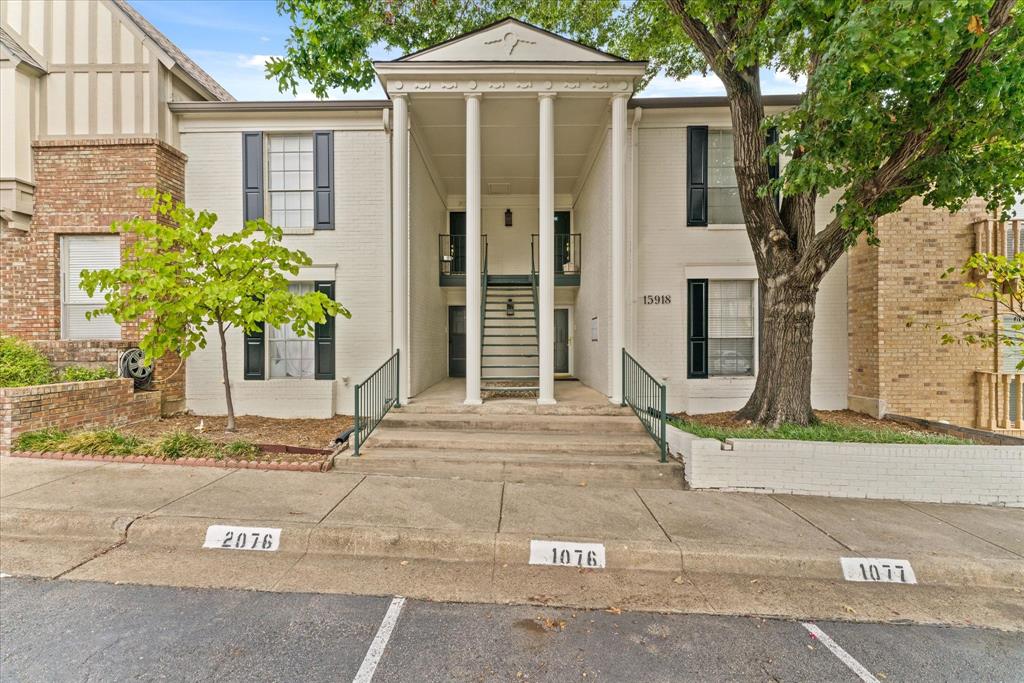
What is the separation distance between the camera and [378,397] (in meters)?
7.20

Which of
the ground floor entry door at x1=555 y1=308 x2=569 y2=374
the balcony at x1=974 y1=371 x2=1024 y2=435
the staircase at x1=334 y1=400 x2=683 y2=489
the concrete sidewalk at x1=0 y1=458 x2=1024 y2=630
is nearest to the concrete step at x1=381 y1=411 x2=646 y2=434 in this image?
the staircase at x1=334 y1=400 x2=683 y2=489

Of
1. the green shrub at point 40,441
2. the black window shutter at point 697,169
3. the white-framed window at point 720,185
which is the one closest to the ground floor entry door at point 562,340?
the black window shutter at point 697,169

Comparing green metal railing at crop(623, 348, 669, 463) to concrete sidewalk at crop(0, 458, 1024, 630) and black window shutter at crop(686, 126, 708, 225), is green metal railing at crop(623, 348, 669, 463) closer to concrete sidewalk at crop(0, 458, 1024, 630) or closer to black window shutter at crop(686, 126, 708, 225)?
concrete sidewalk at crop(0, 458, 1024, 630)

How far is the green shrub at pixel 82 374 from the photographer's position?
736 centimetres

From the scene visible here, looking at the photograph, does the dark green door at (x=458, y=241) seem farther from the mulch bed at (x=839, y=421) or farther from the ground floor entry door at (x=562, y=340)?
the mulch bed at (x=839, y=421)

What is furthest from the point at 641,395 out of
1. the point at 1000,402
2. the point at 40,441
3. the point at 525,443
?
the point at 40,441

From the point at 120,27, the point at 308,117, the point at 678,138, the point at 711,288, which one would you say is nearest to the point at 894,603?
the point at 711,288

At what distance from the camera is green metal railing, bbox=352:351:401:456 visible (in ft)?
22.0

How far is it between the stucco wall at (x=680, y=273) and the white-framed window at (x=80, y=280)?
10001 millimetres

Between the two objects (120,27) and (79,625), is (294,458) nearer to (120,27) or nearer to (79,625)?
(79,625)

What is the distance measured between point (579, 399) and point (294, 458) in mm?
4577

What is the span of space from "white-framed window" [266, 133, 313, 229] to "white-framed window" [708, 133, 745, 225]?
789 centimetres

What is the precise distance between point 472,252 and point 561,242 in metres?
4.93

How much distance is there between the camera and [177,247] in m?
8.38
